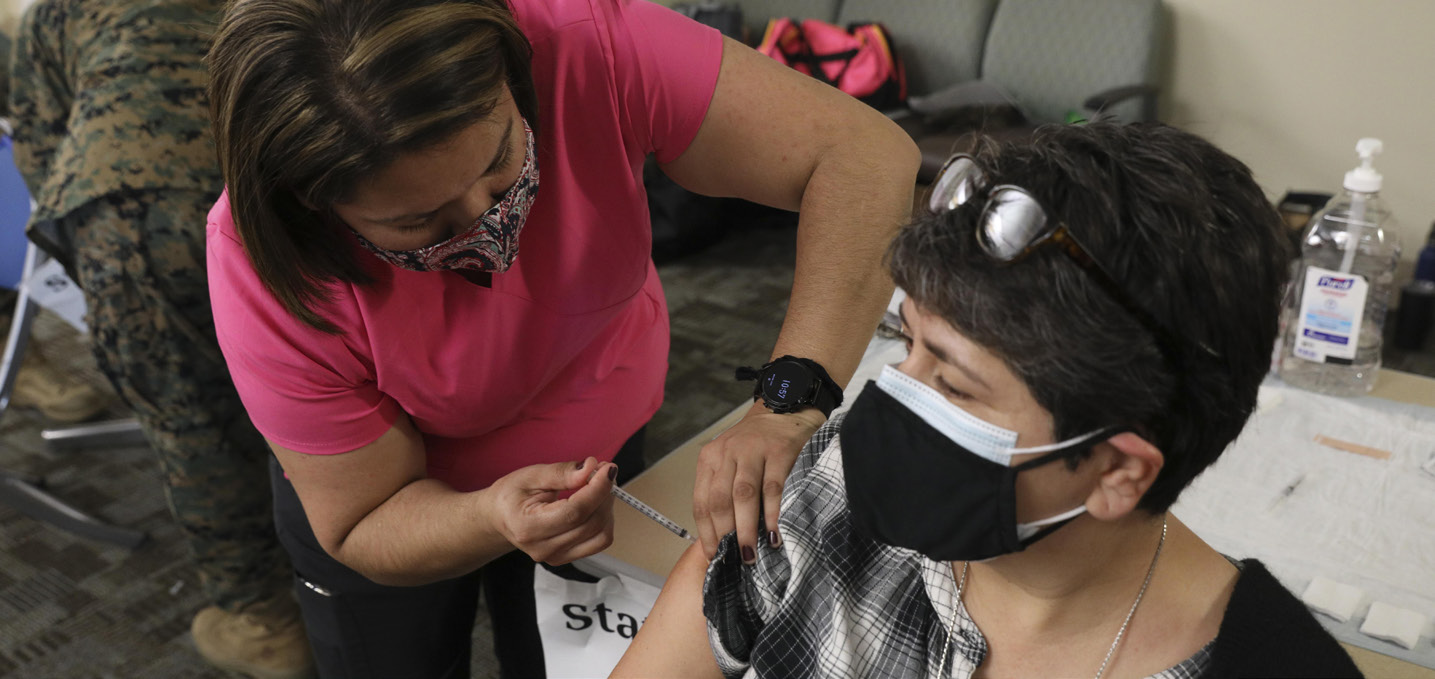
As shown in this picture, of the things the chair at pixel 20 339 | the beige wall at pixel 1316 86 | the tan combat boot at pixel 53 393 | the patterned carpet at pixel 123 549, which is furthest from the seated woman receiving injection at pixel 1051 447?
the tan combat boot at pixel 53 393

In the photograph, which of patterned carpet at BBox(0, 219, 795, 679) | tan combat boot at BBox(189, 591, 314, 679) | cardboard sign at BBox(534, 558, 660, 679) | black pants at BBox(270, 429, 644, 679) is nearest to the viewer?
cardboard sign at BBox(534, 558, 660, 679)

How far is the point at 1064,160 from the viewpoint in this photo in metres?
0.80

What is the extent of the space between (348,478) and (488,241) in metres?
0.32

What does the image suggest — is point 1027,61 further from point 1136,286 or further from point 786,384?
point 1136,286

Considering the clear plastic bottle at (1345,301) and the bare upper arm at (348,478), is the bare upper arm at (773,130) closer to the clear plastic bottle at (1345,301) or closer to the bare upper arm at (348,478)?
the bare upper arm at (348,478)

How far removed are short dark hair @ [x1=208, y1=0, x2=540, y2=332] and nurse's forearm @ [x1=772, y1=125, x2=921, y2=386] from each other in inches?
17.2

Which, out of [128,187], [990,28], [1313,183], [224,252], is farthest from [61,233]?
[1313,183]

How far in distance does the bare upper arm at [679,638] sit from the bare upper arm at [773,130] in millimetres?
456

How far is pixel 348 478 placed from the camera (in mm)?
1130

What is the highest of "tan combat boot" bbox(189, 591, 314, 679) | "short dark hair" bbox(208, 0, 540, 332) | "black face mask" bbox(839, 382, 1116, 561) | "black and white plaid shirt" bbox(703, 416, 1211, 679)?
"short dark hair" bbox(208, 0, 540, 332)

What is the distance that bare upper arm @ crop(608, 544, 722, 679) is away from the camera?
3.47 feet

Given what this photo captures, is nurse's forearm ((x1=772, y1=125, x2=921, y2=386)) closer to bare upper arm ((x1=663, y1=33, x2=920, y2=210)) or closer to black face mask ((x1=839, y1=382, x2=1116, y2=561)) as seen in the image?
bare upper arm ((x1=663, y1=33, x2=920, y2=210))

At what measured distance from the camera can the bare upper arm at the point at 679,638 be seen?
106 cm

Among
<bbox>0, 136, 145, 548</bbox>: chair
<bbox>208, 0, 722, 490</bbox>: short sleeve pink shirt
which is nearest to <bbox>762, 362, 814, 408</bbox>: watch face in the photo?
<bbox>208, 0, 722, 490</bbox>: short sleeve pink shirt
